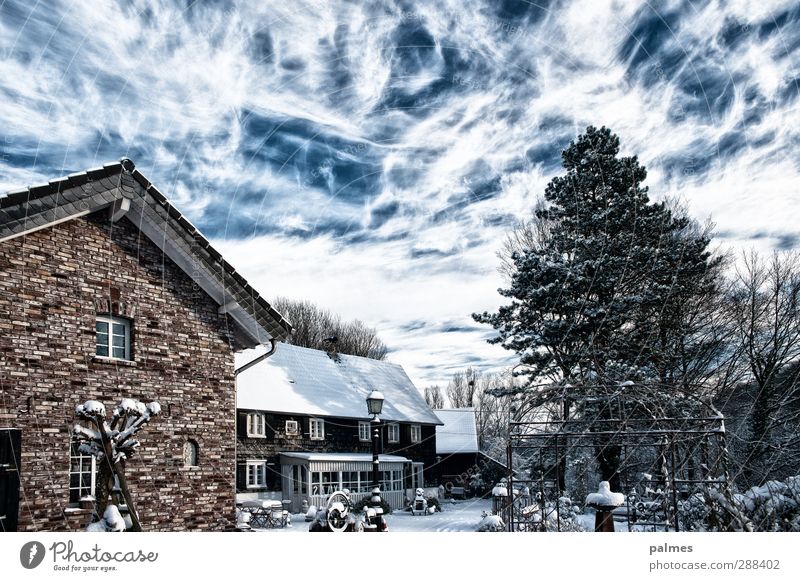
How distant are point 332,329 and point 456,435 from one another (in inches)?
429

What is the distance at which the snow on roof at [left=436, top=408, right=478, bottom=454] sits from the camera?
1861 centimetres

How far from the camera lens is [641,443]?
7.26 metres

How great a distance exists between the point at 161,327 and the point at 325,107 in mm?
2481

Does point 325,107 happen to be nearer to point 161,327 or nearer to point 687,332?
point 161,327

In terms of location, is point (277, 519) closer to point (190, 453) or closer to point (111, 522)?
point (190, 453)

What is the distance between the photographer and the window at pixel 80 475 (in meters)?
5.46

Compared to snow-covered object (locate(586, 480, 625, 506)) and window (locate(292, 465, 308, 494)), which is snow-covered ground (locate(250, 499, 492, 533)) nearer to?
window (locate(292, 465, 308, 494))

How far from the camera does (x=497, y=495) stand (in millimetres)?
9141

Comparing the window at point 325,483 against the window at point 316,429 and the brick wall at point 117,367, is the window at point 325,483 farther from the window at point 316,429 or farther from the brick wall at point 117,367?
the brick wall at point 117,367

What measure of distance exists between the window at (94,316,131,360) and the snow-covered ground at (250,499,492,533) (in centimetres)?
216

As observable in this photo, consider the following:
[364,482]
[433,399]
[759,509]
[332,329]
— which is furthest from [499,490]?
[433,399]

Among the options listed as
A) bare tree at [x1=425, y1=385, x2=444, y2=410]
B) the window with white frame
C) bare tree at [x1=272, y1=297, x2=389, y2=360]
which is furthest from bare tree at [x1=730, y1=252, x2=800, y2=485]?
bare tree at [x1=425, y1=385, x2=444, y2=410]

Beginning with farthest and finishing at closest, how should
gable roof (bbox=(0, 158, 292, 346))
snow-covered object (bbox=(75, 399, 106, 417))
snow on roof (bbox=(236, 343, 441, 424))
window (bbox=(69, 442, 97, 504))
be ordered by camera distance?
snow on roof (bbox=(236, 343, 441, 424)) < window (bbox=(69, 442, 97, 504)) < gable roof (bbox=(0, 158, 292, 346)) < snow-covered object (bbox=(75, 399, 106, 417))
